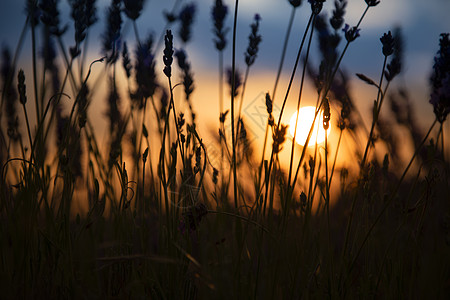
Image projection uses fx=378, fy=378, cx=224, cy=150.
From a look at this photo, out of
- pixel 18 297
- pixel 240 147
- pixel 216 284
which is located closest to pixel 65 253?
pixel 18 297

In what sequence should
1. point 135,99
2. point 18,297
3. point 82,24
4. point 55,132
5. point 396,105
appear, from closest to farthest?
point 18,297, point 82,24, point 55,132, point 135,99, point 396,105

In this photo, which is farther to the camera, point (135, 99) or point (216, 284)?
point (135, 99)

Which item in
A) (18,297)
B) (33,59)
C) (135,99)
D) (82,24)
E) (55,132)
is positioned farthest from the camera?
(135,99)

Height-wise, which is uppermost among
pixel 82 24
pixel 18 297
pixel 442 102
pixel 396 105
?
pixel 396 105

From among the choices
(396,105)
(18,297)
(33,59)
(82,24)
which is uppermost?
(396,105)

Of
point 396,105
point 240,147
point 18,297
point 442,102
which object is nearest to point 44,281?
point 18,297

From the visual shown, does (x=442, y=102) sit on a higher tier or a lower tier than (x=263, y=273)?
higher

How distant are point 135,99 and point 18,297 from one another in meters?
1.17

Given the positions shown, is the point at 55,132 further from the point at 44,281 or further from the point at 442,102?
the point at 442,102

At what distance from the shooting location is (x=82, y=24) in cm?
142

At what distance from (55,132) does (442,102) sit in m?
1.65

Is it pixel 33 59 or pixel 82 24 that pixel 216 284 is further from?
pixel 82 24

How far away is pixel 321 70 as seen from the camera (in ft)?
Answer: 4.87

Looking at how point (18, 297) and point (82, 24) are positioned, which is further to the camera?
point (82, 24)
